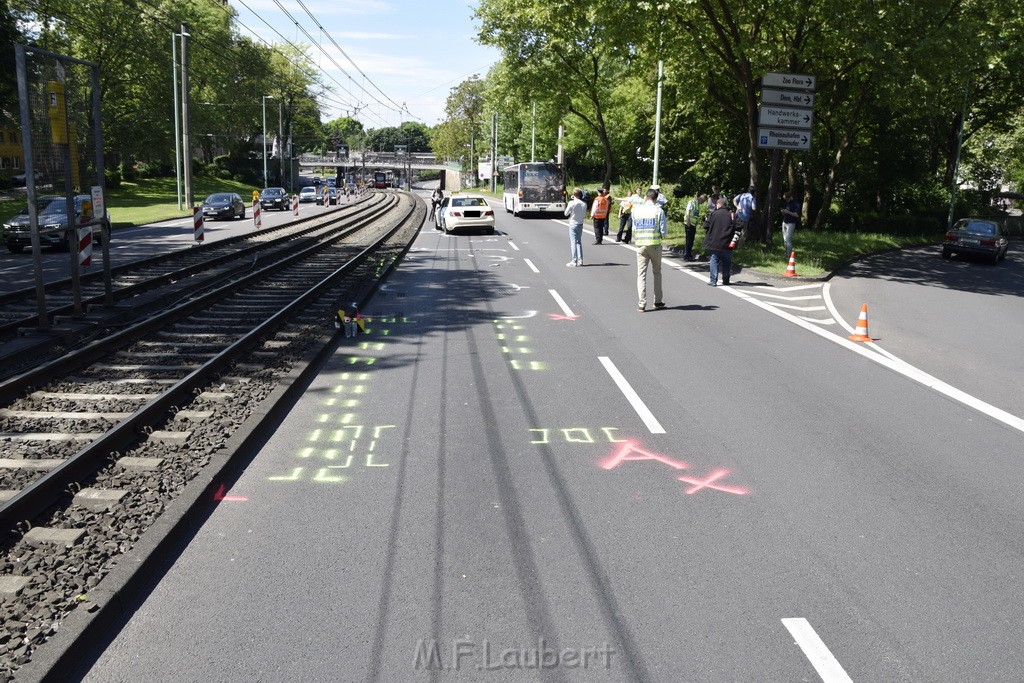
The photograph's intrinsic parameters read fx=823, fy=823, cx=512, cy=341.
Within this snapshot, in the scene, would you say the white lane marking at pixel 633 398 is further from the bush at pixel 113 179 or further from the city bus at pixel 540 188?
the bush at pixel 113 179

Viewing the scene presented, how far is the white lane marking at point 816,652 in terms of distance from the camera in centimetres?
375

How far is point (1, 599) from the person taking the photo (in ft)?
13.9

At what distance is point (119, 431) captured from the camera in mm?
6645

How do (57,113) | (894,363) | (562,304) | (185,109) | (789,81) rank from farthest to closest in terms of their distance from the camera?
(185,109)
(789,81)
(562,304)
(57,113)
(894,363)

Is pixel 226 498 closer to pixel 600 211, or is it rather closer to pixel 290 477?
pixel 290 477

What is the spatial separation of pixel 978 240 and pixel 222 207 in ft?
109

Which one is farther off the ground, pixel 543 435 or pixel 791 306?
pixel 791 306

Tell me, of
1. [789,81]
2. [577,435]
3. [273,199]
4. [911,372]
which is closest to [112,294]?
[577,435]

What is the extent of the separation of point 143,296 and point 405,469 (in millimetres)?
10363

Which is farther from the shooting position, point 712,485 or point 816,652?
point 712,485

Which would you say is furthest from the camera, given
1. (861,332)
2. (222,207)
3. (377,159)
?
(377,159)


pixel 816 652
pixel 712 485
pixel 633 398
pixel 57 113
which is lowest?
pixel 816 652

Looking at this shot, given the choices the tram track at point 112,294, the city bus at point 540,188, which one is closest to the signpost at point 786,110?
the tram track at point 112,294

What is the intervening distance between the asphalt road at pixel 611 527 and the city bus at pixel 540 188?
33.0 meters
